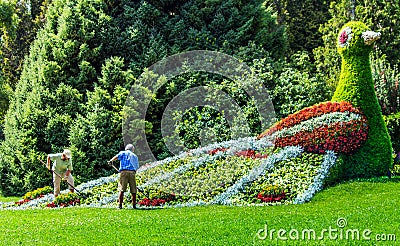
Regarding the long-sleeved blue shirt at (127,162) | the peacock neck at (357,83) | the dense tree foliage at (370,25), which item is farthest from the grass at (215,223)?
the dense tree foliage at (370,25)

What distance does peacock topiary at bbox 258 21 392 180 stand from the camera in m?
12.7

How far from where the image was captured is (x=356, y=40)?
1340 cm

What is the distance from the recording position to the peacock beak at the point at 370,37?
42.7 ft

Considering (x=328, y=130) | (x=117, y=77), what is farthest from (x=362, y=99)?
(x=117, y=77)

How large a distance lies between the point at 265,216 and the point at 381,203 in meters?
2.25

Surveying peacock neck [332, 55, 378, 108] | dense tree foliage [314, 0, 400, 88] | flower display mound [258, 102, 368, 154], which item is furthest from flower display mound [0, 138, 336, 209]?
dense tree foliage [314, 0, 400, 88]

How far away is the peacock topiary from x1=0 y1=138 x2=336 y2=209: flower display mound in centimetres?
36

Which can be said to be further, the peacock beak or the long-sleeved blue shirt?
the peacock beak

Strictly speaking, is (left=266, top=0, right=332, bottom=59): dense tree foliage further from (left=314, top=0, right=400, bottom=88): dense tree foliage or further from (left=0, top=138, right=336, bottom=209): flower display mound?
(left=0, top=138, right=336, bottom=209): flower display mound

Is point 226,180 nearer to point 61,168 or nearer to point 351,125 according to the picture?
point 351,125

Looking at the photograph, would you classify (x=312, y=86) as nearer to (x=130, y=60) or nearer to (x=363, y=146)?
(x=363, y=146)

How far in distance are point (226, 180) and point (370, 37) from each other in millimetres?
5094

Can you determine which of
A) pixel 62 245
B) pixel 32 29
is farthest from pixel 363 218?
pixel 32 29

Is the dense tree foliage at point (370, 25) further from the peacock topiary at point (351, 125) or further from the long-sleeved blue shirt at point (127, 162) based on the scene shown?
the long-sleeved blue shirt at point (127, 162)
